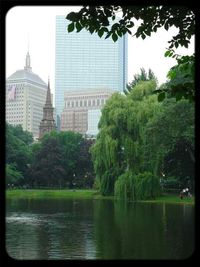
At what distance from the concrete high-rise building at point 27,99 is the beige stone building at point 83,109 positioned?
8665mm

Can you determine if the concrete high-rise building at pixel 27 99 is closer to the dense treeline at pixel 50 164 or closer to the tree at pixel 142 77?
the dense treeline at pixel 50 164

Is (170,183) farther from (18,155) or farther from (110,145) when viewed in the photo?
(18,155)

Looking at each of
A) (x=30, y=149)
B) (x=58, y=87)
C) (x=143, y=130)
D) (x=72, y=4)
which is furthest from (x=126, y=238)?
(x=58, y=87)

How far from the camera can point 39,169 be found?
170 feet

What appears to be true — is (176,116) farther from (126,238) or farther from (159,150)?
(126,238)

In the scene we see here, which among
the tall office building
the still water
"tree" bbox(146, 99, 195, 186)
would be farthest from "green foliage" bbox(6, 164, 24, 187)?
the tall office building

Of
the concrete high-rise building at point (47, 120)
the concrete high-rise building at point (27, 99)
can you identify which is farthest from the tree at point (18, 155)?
the concrete high-rise building at point (47, 120)

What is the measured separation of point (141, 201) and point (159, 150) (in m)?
3.30

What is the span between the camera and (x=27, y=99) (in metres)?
90.7

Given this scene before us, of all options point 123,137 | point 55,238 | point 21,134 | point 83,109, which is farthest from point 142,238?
point 83,109

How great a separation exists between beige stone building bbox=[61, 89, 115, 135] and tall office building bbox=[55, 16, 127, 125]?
53.1 feet

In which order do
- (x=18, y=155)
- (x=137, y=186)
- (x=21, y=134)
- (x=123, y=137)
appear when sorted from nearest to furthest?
1. (x=137, y=186)
2. (x=123, y=137)
3. (x=18, y=155)
4. (x=21, y=134)

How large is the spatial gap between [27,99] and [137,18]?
88.2 meters

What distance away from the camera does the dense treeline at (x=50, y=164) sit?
51469 mm
